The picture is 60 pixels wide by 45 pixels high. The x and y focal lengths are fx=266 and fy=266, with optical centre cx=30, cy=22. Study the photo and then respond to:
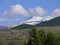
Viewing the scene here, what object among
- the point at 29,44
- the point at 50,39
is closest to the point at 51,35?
the point at 50,39

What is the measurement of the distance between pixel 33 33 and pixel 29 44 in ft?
19.8

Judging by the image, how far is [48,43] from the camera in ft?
323

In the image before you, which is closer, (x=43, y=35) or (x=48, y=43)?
(x=48, y=43)

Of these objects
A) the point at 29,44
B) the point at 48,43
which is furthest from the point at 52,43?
the point at 29,44

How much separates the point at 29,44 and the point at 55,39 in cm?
989

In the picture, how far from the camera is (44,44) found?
10075cm

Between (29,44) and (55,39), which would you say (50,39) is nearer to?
(55,39)

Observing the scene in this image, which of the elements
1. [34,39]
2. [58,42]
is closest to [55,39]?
[58,42]

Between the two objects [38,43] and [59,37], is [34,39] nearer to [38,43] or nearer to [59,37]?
[38,43]

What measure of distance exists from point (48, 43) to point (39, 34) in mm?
6718

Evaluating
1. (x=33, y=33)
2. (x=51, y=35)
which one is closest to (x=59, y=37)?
(x=51, y=35)

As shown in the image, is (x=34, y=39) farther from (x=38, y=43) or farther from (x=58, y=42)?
(x=58, y=42)

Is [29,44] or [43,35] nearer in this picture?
[29,44]

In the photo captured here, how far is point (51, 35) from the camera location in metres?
101
